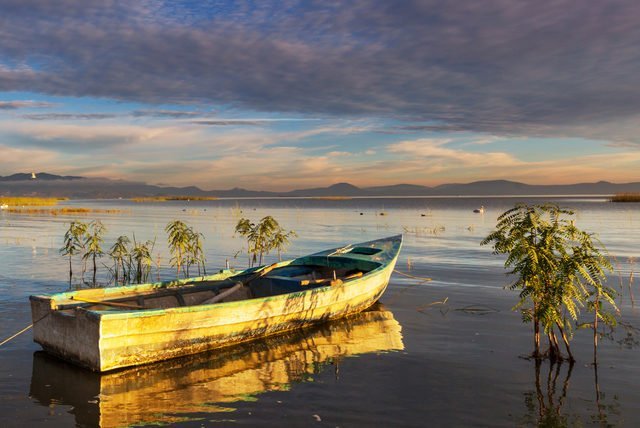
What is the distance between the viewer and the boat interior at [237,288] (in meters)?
12.4

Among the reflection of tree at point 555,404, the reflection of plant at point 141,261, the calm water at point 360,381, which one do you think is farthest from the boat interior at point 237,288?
the reflection of plant at point 141,261

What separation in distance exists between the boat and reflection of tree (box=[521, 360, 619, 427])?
6090 millimetres

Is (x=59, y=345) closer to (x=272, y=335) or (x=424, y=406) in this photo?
(x=272, y=335)

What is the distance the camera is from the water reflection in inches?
340

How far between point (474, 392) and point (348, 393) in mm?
2520

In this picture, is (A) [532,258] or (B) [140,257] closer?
(A) [532,258]

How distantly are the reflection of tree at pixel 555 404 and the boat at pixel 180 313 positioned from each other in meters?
6.09

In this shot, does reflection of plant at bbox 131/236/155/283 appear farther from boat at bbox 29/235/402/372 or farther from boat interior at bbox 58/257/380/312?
boat at bbox 29/235/402/372

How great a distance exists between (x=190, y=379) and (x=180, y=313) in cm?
144

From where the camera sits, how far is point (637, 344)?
40.2ft

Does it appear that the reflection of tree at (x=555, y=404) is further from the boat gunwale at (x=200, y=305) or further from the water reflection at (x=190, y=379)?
the boat gunwale at (x=200, y=305)

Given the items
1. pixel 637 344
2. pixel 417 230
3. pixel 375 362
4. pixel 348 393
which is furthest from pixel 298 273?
pixel 417 230

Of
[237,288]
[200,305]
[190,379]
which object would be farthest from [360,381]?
[237,288]

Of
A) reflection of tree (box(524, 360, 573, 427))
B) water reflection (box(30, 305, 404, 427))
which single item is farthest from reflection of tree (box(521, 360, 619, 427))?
water reflection (box(30, 305, 404, 427))
